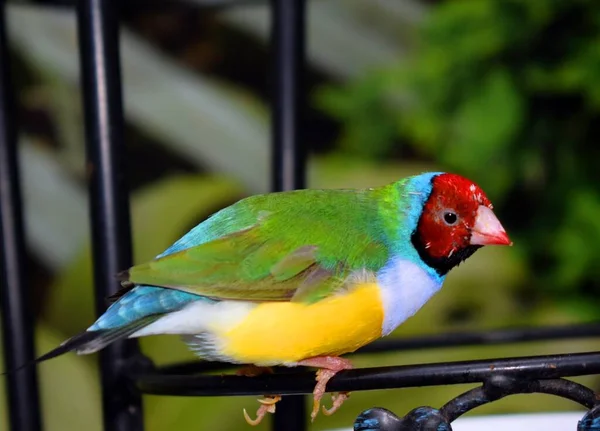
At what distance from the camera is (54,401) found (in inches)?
41.0

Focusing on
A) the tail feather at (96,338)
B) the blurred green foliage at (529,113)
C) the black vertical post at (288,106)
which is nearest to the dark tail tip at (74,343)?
the tail feather at (96,338)

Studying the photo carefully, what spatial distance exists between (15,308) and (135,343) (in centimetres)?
10

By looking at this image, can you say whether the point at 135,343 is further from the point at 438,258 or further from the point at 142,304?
the point at 438,258

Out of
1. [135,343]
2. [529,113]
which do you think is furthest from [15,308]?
[529,113]

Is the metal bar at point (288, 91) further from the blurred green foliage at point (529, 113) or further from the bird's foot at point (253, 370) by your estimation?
the blurred green foliage at point (529, 113)

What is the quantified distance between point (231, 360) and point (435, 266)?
0.57ft

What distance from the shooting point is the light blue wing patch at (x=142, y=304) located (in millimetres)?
496

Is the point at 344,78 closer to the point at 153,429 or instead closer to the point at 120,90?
the point at 153,429

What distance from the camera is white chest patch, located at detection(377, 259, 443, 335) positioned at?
0.57 meters

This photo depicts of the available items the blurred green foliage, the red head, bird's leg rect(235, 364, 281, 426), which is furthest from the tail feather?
the blurred green foliage

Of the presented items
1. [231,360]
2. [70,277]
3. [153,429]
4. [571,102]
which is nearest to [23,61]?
[70,277]

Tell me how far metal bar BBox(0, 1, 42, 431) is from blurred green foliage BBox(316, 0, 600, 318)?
79cm

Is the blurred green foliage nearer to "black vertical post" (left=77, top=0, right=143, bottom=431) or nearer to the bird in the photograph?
the bird

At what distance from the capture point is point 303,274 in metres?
0.55
